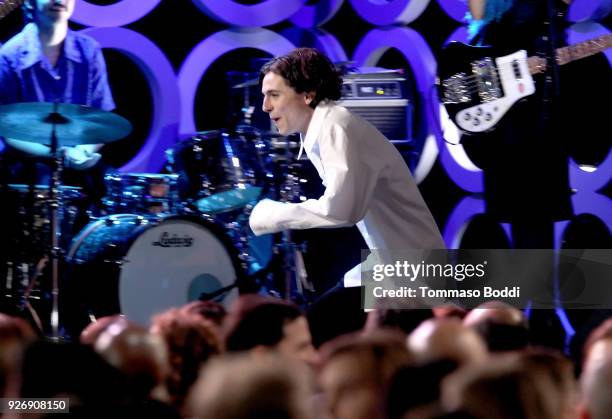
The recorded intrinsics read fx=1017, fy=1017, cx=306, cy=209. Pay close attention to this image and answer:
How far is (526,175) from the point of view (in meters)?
6.79

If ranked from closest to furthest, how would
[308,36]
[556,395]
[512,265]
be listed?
[556,395]
[512,265]
[308,36]

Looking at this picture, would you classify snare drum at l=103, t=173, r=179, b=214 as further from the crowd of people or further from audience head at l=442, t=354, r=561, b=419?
audience head at l=442, t=354, r=561, b=419

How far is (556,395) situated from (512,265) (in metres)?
4.43

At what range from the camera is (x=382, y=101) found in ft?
24.7

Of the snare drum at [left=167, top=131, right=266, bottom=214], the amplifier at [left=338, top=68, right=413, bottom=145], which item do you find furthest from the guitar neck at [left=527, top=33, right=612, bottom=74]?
the snare drum at [left=167, top=131, right=266, bottom=214]

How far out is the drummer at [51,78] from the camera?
711 cm

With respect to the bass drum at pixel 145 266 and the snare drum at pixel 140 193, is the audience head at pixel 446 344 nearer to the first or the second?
the bass drum at pixel 145 266

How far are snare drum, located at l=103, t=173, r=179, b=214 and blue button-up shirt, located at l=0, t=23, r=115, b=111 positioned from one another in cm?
91

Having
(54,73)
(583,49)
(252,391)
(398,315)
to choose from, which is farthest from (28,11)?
(252,391)

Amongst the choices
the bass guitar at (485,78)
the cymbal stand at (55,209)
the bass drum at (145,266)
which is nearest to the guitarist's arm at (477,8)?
the bass guitar at (485,78)

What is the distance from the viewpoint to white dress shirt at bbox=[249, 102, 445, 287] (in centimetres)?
409

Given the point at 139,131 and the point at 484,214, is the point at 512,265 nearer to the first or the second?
the point at 484,214

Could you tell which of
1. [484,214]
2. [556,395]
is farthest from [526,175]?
[556,395]

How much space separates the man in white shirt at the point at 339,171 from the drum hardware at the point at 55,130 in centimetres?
217
